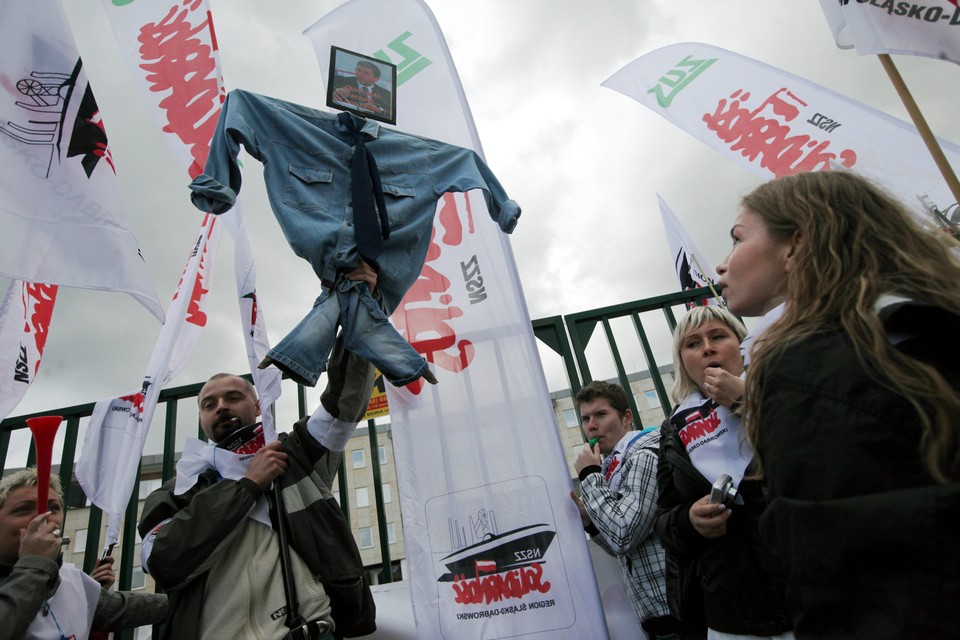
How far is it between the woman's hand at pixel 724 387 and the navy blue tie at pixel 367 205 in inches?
52.0

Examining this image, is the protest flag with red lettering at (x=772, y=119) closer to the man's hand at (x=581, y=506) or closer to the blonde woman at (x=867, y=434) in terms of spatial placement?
the man's hand at (x=581, y=506)

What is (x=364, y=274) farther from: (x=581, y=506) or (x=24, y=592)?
(x=24, y=592)

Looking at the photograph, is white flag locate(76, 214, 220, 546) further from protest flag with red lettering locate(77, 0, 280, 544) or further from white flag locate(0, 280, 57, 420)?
white flag locate(0, 280, 57, 420)

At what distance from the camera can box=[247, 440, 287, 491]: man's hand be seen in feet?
7.10

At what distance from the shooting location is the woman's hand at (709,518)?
1.64 m

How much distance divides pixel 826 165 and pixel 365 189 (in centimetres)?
319

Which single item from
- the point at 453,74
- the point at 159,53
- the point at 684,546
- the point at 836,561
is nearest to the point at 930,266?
the point at 836,561

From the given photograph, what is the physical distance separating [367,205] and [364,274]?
290 millimetres

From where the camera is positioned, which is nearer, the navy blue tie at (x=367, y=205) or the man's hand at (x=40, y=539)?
the man's hand at (x=40, y=539)

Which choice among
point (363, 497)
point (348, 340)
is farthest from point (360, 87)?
point (363, 497)

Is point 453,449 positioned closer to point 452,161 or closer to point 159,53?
point 452,161

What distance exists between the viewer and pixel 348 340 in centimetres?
204

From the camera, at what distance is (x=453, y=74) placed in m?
3.64

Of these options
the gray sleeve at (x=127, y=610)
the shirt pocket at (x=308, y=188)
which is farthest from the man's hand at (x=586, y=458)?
the gray sleeve at (x=127, y=610)
